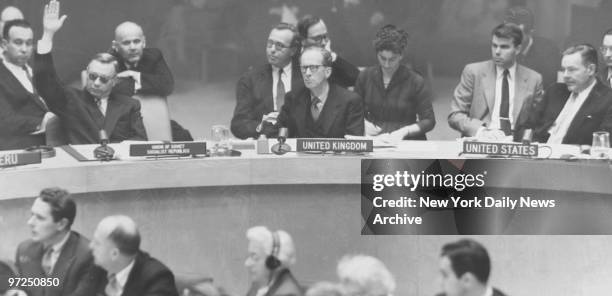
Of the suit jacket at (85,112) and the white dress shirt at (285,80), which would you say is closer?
the suit jacket at (85,112)

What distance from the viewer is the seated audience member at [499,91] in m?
8.66

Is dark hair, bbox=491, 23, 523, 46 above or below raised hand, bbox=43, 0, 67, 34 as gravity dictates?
below

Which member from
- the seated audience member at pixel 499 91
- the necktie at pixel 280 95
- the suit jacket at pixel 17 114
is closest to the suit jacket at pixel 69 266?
the suit jacket at pixel 17 114

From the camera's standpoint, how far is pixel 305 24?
355 inches

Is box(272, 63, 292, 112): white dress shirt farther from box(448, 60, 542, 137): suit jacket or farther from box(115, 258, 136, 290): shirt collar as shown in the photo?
box(115, 258, 136, 290): shirt collar

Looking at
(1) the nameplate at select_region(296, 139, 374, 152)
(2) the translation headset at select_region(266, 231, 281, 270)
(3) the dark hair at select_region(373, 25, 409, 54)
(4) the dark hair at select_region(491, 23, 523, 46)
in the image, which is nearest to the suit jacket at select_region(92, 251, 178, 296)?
(2) the translation headset at select_region(266, 231, 281, 270)

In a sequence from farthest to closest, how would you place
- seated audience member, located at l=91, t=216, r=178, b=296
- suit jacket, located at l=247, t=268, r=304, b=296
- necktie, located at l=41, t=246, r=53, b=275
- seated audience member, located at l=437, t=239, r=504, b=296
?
necktie, located at l=41, t=246, r=53, b=275 < seated audience member, located at l=91, t=216, r=178, b=296 < suit jacket, located at l=247, t=268, r=304, b=296 < seated audience member, located at l=437, t=239, r=504, b=296

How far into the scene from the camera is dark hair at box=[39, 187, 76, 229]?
6.95 m

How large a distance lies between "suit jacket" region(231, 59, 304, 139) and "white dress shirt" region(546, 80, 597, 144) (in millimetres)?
1778

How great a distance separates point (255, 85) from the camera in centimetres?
888

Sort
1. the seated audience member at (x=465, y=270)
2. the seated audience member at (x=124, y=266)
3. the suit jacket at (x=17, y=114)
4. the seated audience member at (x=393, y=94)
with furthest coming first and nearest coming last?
1. the seated audience member at (x=393, y=94)
2. the suit jacket at (x=17, y=114)
3. the seated audience member at (x=124, y=266)
4. the seated audience member at (x=465, y=270)

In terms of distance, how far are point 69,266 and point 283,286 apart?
1.26 m

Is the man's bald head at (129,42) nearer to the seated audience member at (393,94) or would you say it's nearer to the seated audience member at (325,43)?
the seated audience member at (325,43)

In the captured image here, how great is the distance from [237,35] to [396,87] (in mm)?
1313
